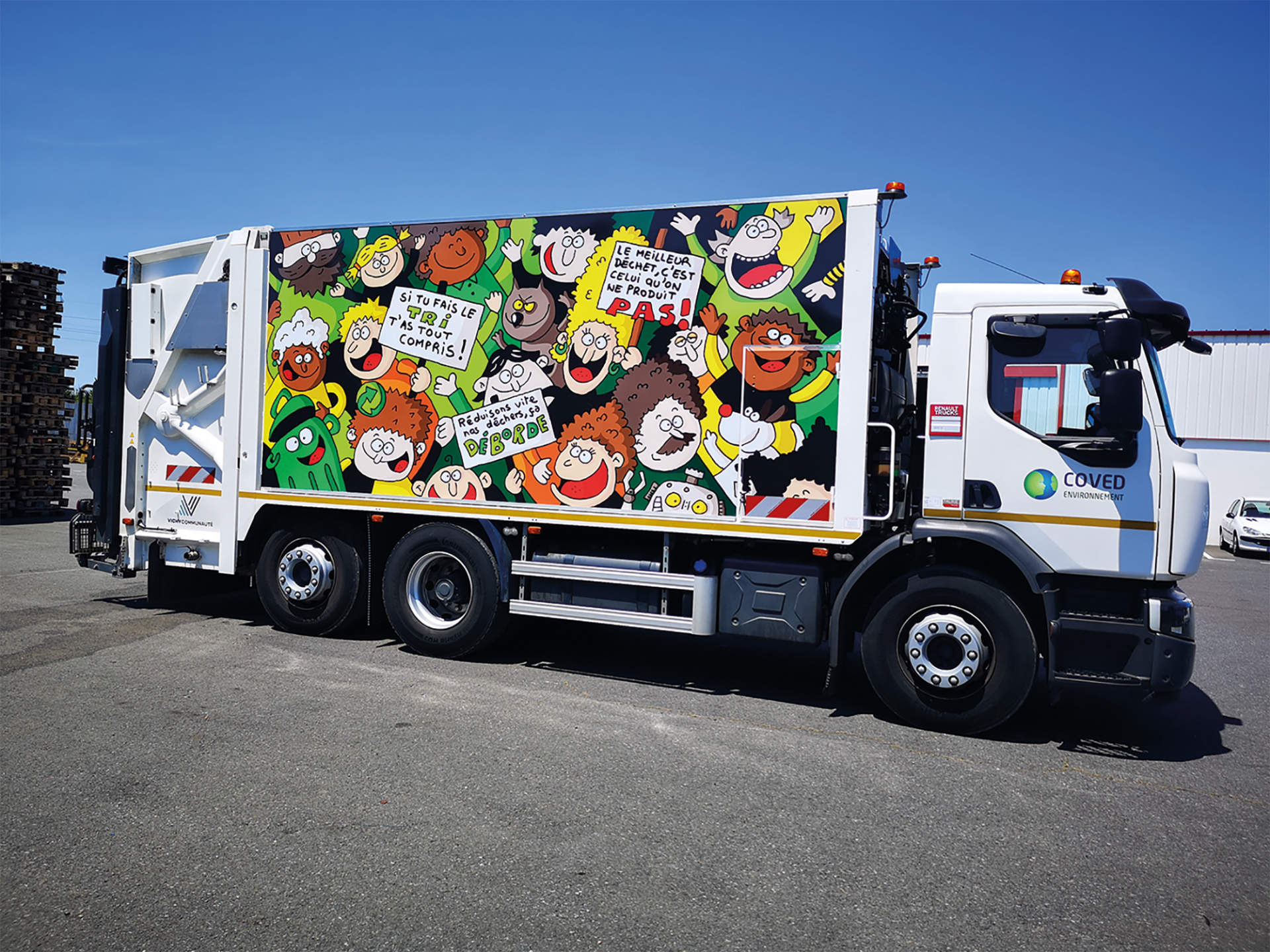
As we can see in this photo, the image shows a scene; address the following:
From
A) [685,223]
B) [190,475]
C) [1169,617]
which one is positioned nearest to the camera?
[1169,617]

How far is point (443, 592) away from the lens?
7641mm

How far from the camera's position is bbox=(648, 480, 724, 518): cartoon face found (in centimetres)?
649

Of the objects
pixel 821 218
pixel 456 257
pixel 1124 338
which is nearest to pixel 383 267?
pixel 456 257

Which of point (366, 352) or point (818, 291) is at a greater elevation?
point (818, 291)

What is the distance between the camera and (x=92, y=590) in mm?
10242

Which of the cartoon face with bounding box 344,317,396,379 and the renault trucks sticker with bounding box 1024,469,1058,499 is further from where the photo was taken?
the cartoon face with bounding box 344,317,396,379

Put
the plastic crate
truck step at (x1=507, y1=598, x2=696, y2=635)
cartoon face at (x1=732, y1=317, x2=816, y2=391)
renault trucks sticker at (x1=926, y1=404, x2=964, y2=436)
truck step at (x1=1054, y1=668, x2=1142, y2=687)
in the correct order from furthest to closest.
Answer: the plastic crate < truck step at (x1=507, y1=598, x2=696, y2=635) < cartoon face at (x1=732, y1=317, x2=816, y2=391) < renault trucks sticker at (x1=926, y1=404, x2=964, y2=436) < truck step at (x1=1054, y1=668, x2=1142, y2=687)

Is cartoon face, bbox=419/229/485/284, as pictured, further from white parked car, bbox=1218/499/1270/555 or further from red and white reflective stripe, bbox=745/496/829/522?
white parked car, bbox=1218/499/1270/555

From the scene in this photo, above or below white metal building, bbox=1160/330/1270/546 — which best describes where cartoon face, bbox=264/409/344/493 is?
below

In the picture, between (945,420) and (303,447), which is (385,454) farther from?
(945,420)

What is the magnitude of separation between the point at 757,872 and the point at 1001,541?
294 centimetres

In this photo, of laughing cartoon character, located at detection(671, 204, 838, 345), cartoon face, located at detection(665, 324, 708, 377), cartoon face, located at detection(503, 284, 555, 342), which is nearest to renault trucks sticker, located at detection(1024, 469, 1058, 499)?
laughing cartoon character, located at detection(671, 204, 838, 345)

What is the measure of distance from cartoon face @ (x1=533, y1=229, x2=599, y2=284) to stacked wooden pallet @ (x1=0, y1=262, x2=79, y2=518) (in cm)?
1598

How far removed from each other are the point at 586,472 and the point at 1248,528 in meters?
21.6
